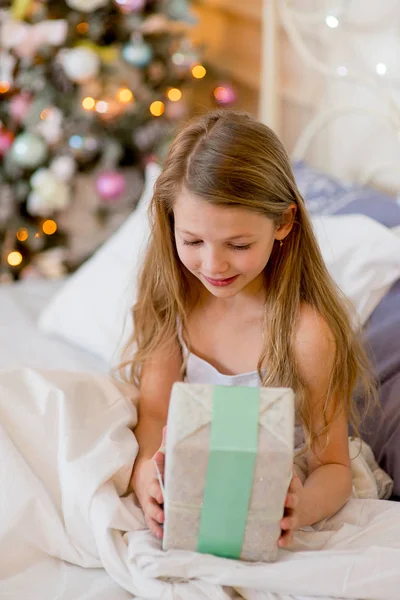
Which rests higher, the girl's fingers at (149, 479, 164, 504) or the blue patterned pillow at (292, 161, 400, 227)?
the blue patterned pillow at (292, 161, 400, 227)

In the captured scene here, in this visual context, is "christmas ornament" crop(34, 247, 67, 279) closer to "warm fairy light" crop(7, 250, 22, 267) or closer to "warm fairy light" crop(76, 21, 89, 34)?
"warm fairy light" crop(7, 250, 22, 267)

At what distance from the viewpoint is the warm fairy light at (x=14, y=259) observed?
111 inches

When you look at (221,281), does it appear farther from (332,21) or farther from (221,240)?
(332,21)

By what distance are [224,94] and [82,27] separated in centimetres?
53

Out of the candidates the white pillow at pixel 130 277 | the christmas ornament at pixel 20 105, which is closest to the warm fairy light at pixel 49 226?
the christmas ornament at pixel 20 105

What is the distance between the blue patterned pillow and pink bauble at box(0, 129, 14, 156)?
1.08 meters

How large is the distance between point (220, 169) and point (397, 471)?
64 centimetres

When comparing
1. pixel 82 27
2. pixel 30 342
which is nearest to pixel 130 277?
Answer: pixel 30 342

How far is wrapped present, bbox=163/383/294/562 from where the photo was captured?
98 cm

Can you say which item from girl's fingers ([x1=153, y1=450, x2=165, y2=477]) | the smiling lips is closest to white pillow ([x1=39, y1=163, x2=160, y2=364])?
the smiling lips

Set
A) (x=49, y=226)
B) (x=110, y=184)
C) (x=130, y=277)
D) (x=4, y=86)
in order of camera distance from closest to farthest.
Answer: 1. (x=130, y=277)
2. (x=4, y=86)
3. (x=110, y=184)
4. (x=49, y=226)

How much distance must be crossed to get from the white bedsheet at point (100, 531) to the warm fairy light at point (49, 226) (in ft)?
5.00

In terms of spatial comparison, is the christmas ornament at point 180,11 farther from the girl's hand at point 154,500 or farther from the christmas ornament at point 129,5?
the girl's hand at point 154,500

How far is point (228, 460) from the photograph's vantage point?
98cm
